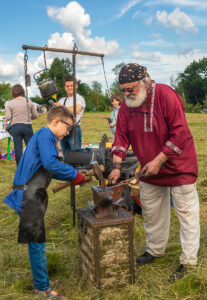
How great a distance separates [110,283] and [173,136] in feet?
4.35

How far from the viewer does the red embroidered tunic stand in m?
2.83

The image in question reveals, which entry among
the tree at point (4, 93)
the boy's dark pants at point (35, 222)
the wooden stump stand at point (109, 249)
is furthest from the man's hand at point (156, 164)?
the tree at point (4, 93)

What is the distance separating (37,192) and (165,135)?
1209mm

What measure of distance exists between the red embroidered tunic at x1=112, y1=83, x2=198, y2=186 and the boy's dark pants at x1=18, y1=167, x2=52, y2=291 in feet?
3.13

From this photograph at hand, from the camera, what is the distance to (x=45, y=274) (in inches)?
106

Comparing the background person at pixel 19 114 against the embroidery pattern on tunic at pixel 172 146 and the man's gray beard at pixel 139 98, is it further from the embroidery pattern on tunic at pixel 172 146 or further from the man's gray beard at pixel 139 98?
the embroidery pattern on tunic at pixel 172 146

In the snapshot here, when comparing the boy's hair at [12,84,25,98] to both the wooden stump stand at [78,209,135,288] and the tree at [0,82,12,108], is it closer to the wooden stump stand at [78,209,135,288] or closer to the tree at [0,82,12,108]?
the wooden stump stand at [78,209,135,288]

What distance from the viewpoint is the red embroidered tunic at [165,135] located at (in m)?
2.83

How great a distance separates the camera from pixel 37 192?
8.54 feet

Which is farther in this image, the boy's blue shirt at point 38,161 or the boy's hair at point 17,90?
the boy's hair at point 17,90

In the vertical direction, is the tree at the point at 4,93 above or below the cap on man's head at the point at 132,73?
above

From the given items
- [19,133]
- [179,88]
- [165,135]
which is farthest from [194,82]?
[165,135]

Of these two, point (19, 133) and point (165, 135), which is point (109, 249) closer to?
point (165, 135)

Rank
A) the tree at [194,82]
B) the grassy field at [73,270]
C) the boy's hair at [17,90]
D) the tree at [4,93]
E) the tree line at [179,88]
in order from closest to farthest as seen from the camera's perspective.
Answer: the grassy field at [73,270] → the boy's hair at [17,90] → the tree line at [179,88] → the tree at [194,82] → the tree at [4,93]
